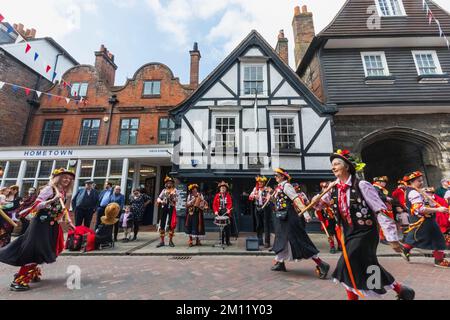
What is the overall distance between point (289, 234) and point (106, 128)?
13558 mm

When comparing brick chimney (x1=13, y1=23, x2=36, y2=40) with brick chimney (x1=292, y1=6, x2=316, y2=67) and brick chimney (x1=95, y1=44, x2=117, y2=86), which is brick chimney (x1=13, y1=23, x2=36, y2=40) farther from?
brick chimney (x1=292, y1=6, x2=316, y2=67)

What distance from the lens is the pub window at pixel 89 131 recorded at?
13719 mm

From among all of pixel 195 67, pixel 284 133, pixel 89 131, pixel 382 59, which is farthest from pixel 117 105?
pixel 382 59

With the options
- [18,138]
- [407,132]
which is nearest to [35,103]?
[18,138]

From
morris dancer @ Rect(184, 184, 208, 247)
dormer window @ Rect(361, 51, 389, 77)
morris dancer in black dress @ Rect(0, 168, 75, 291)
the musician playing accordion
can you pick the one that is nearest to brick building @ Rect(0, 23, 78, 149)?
the musician playing accordion

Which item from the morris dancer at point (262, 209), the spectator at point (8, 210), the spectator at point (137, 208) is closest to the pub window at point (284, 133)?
the morris dancer at point (262, 209)

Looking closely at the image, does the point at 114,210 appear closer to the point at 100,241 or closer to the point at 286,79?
the point at 100,241

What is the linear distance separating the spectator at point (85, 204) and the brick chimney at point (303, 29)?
46.3 ft

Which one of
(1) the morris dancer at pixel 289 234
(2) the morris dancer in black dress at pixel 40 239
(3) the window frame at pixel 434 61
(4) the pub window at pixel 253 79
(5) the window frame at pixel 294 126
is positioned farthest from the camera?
(4) the pub window at pixel 253 79

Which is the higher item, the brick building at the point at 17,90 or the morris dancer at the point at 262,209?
the brick building at the point at 17,90

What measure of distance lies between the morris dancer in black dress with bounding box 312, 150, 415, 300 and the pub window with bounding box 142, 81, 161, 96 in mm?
14113

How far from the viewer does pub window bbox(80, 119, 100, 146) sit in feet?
45.0

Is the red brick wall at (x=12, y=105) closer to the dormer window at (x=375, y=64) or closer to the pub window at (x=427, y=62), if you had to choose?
the dormer window at (x=375, y=64)
